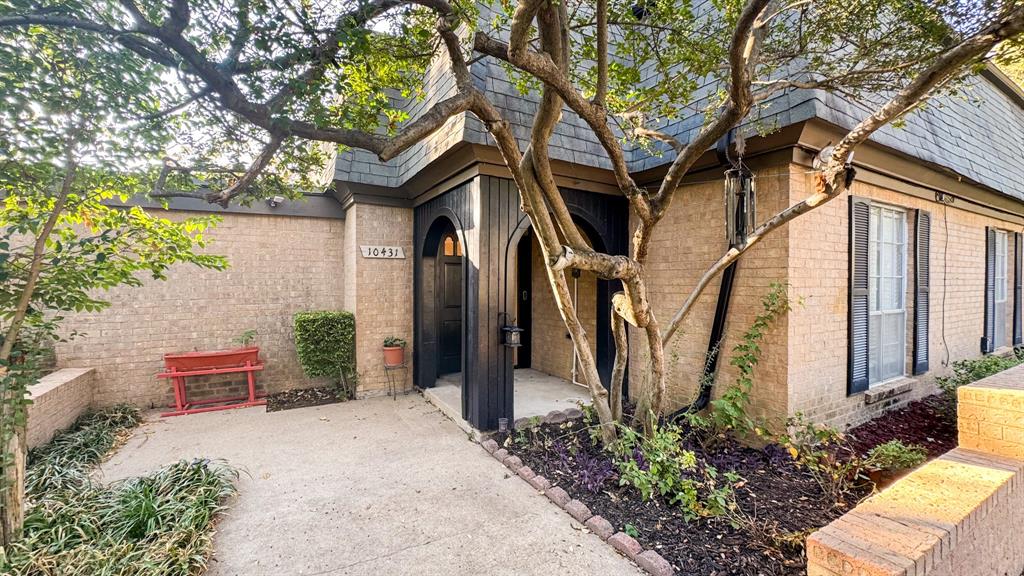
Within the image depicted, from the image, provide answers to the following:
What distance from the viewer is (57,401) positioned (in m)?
4.54

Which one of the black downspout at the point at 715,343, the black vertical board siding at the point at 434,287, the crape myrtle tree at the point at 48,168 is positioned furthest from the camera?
the black vertical board siding at the point at 434,287

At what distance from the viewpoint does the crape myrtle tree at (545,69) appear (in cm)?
246

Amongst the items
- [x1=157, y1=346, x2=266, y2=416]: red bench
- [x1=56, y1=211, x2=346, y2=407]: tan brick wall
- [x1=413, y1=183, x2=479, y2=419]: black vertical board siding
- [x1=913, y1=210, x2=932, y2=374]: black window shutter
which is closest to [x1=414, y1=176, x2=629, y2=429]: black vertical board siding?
[x1=413, y1=183, x2=479, y2=419]: black vertical board siding

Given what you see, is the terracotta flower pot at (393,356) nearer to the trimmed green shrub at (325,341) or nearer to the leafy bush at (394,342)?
the leafy bush at (394,342)

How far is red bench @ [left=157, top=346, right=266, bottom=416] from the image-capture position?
5.52 metres

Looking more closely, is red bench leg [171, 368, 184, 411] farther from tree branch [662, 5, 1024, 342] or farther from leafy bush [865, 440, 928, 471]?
leafy bush [865, 440, 928, 471]

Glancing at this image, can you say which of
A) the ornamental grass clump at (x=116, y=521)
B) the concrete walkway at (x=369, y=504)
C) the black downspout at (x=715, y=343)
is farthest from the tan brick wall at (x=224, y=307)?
the black downspout at (x=715, y=343)

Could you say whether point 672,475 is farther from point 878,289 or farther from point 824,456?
point 878,289

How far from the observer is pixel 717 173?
4480mm

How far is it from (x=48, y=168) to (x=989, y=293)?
39.3ft

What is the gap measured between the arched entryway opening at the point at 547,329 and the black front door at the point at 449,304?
1.09 m

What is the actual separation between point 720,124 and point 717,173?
1.73m

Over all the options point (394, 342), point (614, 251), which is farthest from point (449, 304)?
point (614, 251)

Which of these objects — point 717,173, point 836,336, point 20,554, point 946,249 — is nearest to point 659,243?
point 717,173
